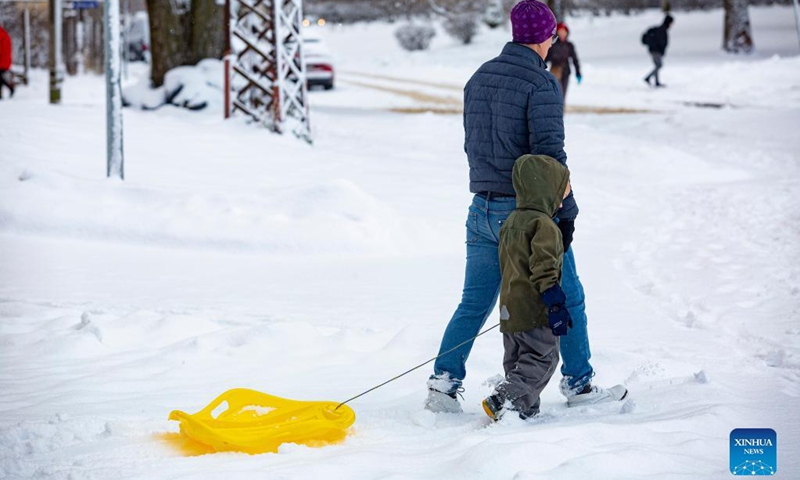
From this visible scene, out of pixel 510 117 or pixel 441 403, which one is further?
pixel 441 403

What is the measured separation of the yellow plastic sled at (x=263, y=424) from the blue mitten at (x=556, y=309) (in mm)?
833

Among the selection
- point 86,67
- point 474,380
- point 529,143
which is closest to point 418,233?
point 474,380

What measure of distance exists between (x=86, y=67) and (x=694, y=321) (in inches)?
1589

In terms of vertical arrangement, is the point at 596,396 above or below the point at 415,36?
below

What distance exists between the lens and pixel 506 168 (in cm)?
411

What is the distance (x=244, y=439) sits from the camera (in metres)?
3.80

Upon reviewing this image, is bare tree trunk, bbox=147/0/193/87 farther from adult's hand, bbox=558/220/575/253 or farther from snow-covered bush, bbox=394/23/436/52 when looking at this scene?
snow-covered bush, bbox=394/23/436/52

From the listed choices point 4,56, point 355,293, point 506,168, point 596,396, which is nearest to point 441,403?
point 596,396

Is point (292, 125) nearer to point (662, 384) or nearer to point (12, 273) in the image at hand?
point (12, 273)

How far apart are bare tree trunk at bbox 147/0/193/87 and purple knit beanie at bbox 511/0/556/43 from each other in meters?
12.6

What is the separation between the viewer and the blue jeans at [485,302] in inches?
164

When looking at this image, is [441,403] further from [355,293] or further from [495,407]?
[355,293]

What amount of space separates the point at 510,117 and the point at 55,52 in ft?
52.4

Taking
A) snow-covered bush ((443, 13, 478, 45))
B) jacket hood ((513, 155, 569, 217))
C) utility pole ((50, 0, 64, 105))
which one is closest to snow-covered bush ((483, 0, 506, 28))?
snow-covered bush ((443, 13, 478, 45))
